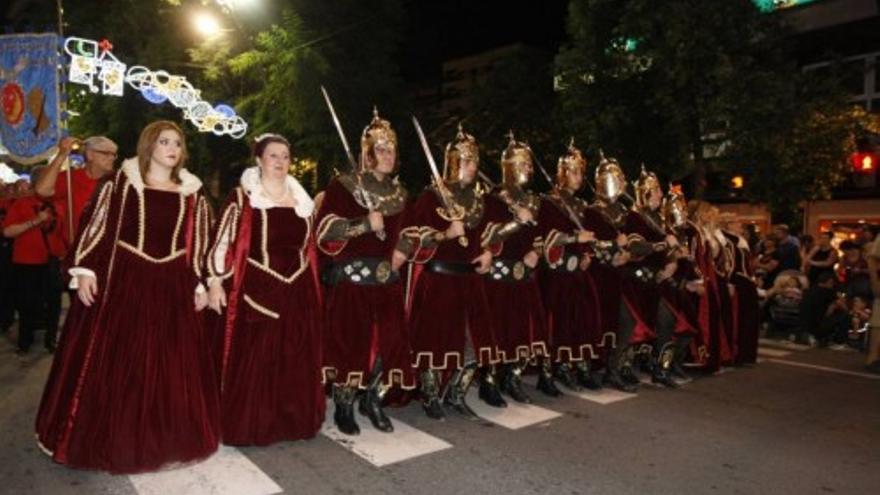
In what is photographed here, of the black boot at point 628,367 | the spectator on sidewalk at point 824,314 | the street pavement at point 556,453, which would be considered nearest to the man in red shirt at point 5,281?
the street pavement at point 556,453

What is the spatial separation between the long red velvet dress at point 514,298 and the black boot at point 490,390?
→ 0.78ft

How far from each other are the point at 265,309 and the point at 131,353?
2.74ft

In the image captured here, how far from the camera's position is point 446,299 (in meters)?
5.43

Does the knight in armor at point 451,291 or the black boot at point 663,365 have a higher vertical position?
the knight in armor at point 451,291

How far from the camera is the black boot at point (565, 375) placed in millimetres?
6605

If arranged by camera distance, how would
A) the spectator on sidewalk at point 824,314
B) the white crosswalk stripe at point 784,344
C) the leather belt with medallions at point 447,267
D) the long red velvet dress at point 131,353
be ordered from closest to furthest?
the long red velvet dress at point 131,353 < the leather belt with medallions at point 447,267 < the white crosswalk stripe at point 784,344 < the spectator on sidewalk at point 824,314

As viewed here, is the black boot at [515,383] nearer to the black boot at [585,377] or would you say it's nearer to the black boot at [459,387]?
the black boot at [459,387]

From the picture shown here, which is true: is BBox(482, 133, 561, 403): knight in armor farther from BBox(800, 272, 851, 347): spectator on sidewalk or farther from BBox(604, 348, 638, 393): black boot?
BBox(800, 272, 851, 347): spectator on sidewalk

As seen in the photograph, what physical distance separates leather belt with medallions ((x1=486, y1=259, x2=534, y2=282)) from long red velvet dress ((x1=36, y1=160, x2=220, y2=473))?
2.50 metres

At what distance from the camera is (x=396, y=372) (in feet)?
16.6

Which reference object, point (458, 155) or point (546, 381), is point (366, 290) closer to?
point (458, 155)

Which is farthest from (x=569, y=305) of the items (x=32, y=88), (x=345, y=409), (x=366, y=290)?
(x=32, y=88)

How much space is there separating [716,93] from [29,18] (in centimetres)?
1611

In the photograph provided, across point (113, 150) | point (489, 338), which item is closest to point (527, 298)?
point (489, 338)
